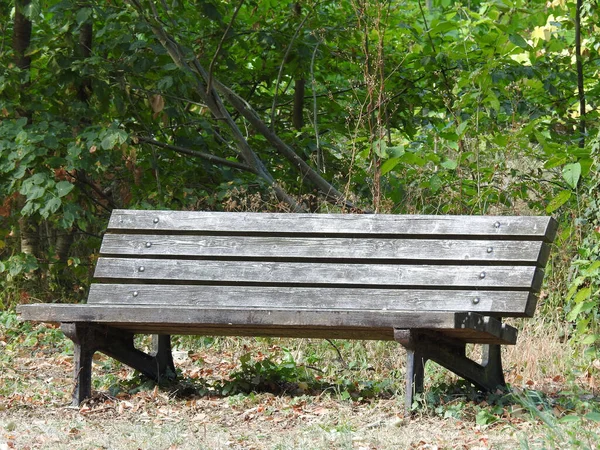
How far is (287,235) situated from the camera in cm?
457

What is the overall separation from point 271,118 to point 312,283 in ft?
9.66

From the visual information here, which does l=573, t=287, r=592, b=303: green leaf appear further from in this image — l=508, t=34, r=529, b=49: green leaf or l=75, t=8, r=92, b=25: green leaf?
l=75, t=8, r=92, b=25: green leaf

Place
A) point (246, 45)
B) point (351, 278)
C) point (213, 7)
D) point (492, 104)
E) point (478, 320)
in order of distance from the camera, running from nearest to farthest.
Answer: point (478, 320) < point (351, 278) < point (492, 104) < point (213, 7) < point (246, 45)

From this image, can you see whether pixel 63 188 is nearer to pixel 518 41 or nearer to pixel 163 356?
pixel 163 356

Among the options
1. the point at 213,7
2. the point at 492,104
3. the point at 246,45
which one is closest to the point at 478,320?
the point at 492,104

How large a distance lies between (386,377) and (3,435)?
7.14 ft

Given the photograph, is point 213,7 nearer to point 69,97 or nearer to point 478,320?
point 69,97

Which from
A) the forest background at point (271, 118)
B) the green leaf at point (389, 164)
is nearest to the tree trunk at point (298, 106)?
the forest background at point (271, 118)

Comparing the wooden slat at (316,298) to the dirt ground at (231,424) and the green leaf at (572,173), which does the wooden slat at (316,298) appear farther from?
the green leaf at (572,173)

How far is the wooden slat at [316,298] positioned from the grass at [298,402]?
14.5 inches

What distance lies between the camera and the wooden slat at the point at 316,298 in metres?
4.15

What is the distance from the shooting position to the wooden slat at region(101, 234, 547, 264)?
13.9 feet

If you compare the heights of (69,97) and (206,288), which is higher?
(69,97)

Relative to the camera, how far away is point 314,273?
4.49 metres
